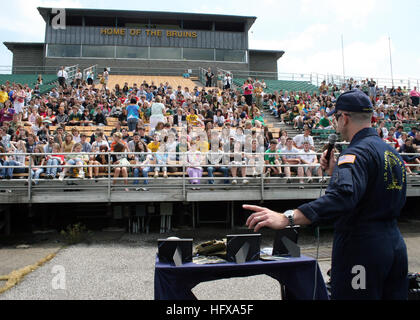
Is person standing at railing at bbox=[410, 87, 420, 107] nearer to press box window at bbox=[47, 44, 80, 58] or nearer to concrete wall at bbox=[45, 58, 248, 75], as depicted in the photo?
concrete wall at bbox=[45, 58, 248, 75]

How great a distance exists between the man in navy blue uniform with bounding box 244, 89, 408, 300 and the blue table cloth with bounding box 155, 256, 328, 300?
3.62 ft

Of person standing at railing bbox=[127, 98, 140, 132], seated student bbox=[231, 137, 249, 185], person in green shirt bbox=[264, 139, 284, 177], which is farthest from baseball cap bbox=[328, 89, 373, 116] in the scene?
person standing at railing bbox=[127, 98, 140, 132]

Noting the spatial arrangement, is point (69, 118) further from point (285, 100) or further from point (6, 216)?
point (285, 100)

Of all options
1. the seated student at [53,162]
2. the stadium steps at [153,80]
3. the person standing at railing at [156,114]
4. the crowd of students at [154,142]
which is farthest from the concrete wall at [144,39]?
the seated student at [53,162]

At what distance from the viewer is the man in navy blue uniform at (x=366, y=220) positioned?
7.23 feet

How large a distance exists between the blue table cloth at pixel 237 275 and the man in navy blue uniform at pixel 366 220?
1102 mm

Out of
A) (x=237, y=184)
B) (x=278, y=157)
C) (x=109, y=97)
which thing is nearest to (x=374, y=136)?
(x=237, y=184)

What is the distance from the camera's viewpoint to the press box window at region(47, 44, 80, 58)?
3212 centimetres

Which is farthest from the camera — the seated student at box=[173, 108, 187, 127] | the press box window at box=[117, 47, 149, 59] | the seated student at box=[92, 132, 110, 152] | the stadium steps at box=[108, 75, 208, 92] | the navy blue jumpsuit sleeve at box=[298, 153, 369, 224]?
the press box window at box=[117, 47, 149, 59]

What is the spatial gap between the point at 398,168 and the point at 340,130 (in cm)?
48

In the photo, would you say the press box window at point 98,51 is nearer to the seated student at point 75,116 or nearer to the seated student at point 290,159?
the seated student at point 75,116

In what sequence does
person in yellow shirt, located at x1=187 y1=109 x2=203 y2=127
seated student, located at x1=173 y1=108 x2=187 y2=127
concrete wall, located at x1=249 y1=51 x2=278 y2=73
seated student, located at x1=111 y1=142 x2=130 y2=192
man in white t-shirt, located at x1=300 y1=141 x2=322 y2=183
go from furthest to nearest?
concrete wall, located at x1=249 y1=51 x2=278 y2=73 < seated student, located at x1=173 y1=108 x2=187 y2=127 < person in yellow shirt, located at x1=187 y1=109 x2=203 y2=127 < man in white t-shirt, located at x1=300 y1=141 x2=322 y2=183 < seated student, located at x1=111 y1=142 x2=130 y2=192

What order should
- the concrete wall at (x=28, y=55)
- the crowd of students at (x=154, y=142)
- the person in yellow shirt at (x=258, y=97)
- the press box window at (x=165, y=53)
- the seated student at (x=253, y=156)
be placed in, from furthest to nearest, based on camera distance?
the concrete wall at (x=28, y=55)
the press box window at (x=165, y=53)
the person in yellow shirt at (x=258, y=97)
the seated student at (x=253, y=156)
the crowd of students at (x=154, y=142)
